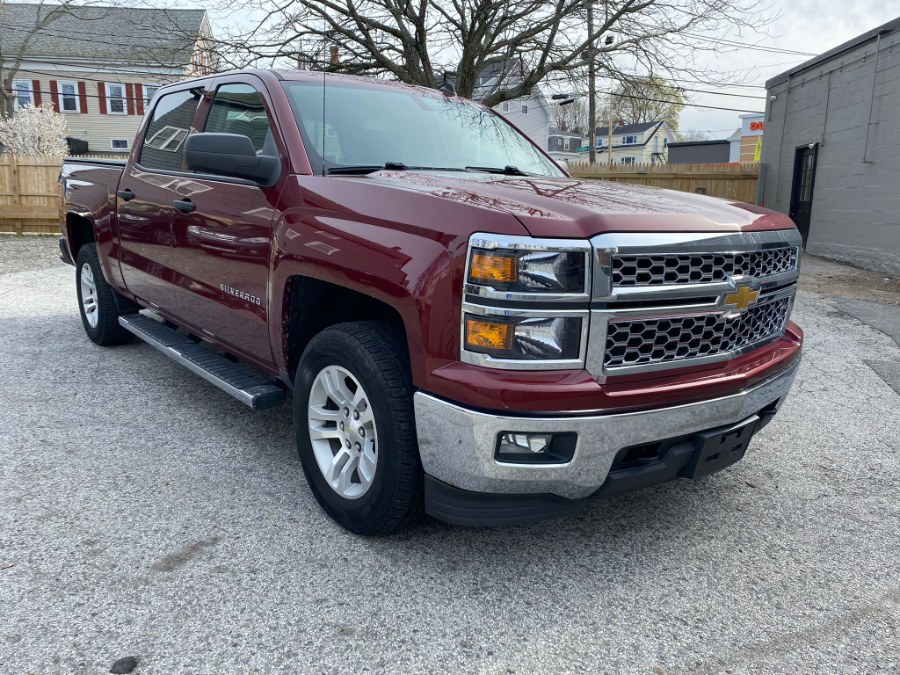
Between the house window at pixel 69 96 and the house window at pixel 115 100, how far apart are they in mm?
1417

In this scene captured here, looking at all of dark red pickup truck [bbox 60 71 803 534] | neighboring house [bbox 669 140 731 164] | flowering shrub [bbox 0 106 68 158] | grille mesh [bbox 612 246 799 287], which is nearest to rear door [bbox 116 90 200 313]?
dark red pickup truck [bbox 60 71 803 534]

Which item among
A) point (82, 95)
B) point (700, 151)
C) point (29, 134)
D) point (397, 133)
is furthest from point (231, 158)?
point (700, 151)

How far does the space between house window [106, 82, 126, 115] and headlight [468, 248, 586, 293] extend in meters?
36.4

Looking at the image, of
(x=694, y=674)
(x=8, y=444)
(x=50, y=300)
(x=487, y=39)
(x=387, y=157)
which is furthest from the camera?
(x=487, y=39)

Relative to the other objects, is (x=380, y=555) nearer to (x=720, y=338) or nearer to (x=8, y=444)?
(x=720, y=338)

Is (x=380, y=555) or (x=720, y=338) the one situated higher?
(x=720, y=338)

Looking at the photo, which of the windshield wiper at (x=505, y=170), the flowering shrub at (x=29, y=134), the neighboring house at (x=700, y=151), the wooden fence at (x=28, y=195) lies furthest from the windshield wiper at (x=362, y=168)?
the neighboring house at (x=700, y=151)

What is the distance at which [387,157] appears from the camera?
3.36m

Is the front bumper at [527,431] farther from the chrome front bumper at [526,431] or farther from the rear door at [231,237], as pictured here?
the rear door at [231,237]

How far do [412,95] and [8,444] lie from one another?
9.61 feet

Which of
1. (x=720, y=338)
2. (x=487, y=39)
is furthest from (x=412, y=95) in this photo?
(x=487, y=39)

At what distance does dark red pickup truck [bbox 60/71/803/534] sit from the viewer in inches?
87.7

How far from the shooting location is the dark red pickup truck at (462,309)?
2.23 metres

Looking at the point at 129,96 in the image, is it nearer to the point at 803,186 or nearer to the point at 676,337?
the point at 803,186
